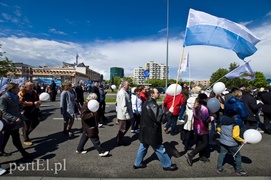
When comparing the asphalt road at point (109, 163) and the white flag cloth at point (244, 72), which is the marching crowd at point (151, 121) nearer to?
the asphalt road at point (109, 163)

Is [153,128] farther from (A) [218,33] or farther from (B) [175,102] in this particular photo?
(A) [218,33]

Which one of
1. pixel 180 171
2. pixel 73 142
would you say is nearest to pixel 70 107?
pixel 73 142

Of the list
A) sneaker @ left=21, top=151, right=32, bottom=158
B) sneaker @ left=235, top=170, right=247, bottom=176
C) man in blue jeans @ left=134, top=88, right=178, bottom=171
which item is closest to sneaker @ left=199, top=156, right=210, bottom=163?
sneaker @ left=235, top=170, right=247, bottom=176

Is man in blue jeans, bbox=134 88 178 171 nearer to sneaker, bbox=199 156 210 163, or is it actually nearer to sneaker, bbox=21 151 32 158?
sneaker, bbox=199 156 210 163

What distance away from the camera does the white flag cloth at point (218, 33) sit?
430cm

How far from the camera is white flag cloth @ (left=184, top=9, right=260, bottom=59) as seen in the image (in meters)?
4.30

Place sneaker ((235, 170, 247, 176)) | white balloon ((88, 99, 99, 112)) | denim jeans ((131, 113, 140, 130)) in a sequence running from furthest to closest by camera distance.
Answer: denim jeans ((131, 113, 140, 130))
white balloon ((88, 99, 99, 112))
sneaker ((235, 170, 247, 176))

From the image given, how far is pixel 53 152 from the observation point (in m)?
4.45

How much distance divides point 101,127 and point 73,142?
6.43 feet

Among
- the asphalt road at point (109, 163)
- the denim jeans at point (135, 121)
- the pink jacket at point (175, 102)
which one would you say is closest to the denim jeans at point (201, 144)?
the asphalt road at point (109, 163)

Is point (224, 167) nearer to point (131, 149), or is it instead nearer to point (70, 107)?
point (131, 149)

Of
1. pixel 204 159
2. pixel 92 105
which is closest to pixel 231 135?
pixel 204 159

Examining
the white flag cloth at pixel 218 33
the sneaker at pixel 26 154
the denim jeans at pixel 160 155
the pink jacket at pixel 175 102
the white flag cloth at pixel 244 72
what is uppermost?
the white flag cloth at pixel 218 33

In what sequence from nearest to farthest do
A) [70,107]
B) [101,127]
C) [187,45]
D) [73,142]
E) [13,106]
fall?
[13,106]
[187,45]
[73,142]
[70,107]
[101,127]
